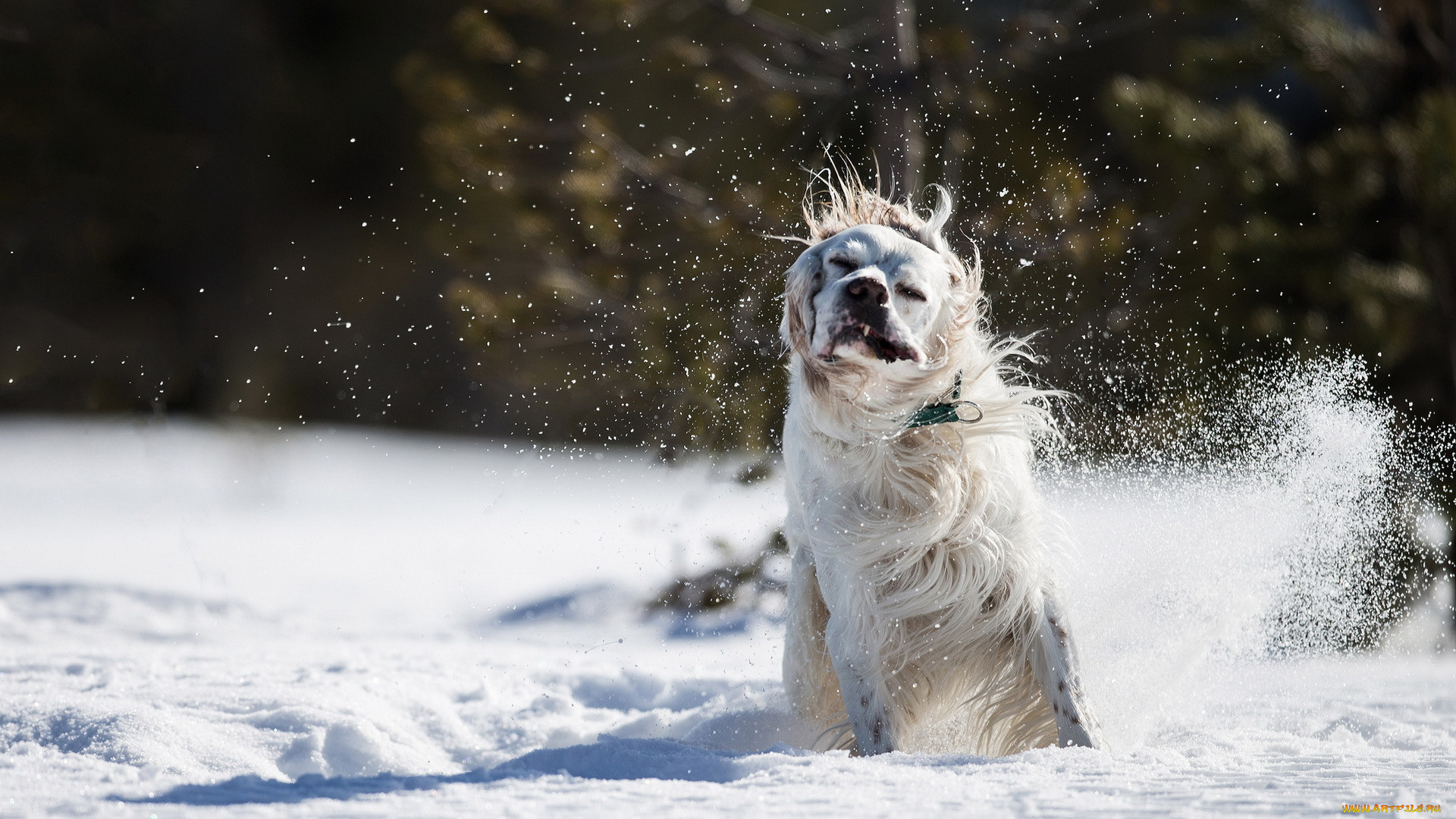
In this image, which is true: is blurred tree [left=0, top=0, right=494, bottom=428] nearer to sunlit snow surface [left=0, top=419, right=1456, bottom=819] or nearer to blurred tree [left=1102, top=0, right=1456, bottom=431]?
sunlit snow surface [left=0, top=419, right=1456, bottom=819]

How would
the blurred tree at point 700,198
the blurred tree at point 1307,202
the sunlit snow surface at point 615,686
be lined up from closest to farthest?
the sunlit snow surface at point 615,686 < the blurred tree at point 700,198 < the blurred tree at point 1307,202

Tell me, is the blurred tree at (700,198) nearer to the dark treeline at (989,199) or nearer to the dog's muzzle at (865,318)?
the dark treeline at (989,199)

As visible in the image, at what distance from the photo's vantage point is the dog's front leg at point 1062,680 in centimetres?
237

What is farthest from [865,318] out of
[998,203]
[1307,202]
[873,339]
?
[1307,202]

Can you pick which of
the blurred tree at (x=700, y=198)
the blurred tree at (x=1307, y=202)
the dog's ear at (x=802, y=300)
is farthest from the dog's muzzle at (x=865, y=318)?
the blurred tree at (x=1307, y=202)

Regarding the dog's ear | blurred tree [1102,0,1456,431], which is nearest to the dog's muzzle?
the dog's ear

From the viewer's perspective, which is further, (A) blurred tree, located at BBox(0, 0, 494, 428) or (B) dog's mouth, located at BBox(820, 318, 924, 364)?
(A) blurred tree, located at BBox(0, 0, 494, 428)

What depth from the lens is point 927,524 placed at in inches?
97.2

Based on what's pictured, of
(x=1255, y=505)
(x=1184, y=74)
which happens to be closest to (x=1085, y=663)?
(x=1255, y=505)

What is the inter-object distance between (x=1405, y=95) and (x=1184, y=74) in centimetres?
97

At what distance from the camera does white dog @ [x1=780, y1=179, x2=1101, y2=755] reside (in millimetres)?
2447

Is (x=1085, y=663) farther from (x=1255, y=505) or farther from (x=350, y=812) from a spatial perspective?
(x=350, y=812)

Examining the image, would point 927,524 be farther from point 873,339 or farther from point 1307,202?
point 1307,202

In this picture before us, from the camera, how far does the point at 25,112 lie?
7.17 metres
